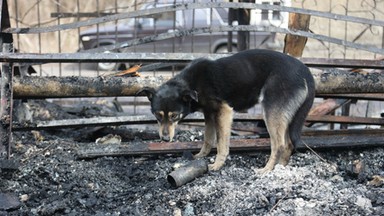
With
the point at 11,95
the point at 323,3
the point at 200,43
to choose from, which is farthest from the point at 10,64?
the point at 200,43

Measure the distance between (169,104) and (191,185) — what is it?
91 cm

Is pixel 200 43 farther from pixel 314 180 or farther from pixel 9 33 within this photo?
pixel 314 180

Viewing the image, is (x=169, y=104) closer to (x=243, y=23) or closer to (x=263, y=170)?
(x=263, y=170)

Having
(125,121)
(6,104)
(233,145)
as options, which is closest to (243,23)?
(125,121)

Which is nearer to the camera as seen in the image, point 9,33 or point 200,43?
point 9,33

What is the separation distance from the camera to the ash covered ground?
5.08 m

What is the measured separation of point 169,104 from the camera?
5945 mm

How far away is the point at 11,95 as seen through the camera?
628 cm

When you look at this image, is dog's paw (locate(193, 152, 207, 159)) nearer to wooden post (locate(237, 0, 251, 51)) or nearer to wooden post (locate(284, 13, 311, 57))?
wooden post (locate(284, 13, 311, 57))

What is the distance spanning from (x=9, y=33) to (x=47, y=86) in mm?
801

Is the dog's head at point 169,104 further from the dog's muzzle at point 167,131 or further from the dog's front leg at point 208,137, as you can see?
the dog's front leg at point 208,137

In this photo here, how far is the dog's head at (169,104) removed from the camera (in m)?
5.95

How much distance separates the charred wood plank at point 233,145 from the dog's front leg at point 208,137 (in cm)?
12

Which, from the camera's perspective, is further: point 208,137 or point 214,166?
point 208,137
